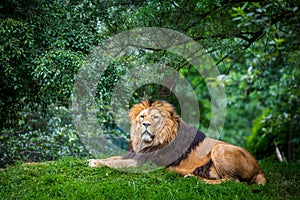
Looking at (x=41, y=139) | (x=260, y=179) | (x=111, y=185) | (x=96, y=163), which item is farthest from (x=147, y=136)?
(x=41, y=139)

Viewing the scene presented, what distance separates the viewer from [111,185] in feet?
18.5

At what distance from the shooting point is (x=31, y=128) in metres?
9.85

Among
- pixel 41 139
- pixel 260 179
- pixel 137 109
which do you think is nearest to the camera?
pixel 260 179

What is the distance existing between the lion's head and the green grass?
1.63 feet

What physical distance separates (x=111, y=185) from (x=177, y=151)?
1.48m

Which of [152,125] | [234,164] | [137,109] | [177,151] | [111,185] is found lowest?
[111,185]

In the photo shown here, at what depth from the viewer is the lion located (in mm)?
6426

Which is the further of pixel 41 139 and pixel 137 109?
pixel 41 139

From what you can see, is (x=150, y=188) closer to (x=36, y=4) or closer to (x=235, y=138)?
(x=36, y=4)

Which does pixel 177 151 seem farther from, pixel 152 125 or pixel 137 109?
pixel 137 109

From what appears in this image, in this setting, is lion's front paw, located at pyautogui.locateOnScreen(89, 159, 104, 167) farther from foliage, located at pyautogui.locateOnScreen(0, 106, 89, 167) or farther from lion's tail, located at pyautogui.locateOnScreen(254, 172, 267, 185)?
foliage, located at pyautogui.locateOnScreen(0, 106, 89, 167)

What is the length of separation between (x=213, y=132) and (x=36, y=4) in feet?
33.5

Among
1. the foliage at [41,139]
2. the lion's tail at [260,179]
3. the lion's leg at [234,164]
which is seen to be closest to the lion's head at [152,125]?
the lion's leg at [234,164]

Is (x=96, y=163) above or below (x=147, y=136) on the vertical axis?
below
